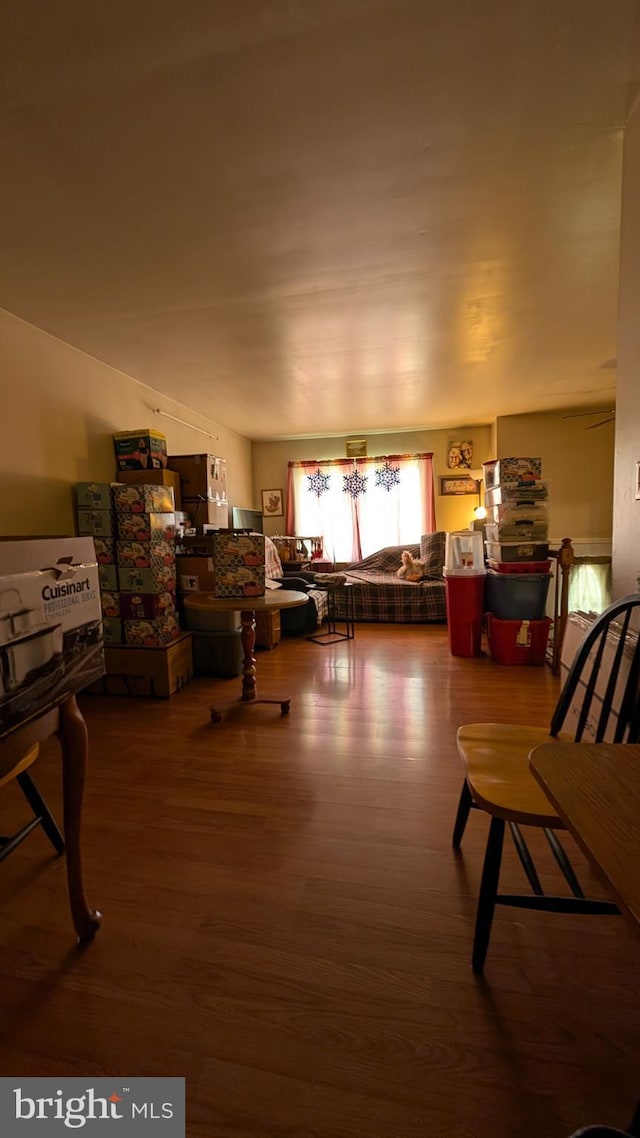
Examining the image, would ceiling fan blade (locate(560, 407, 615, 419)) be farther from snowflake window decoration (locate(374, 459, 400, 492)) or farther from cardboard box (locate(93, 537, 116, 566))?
cardboard box (locate(93, 537, 116, 566))

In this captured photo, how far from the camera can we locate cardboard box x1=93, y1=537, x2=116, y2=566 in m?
2.85

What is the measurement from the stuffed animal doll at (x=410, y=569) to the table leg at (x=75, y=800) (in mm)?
4438

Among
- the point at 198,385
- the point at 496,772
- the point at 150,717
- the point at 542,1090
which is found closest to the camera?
the point at 542,1090

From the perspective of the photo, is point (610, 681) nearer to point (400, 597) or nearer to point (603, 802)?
point (603, 802)

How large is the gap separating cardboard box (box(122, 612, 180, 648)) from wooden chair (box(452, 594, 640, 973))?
2.13 metres

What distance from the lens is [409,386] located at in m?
4.09

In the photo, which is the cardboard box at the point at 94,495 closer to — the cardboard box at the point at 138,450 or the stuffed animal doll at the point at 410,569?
the cardboard box at the point at 138,450

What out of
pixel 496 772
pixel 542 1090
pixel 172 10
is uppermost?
pixel 172 10

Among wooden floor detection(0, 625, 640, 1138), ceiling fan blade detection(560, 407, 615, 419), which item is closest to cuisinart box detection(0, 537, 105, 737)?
wooden floor detection(0, 625, 640, 1138)

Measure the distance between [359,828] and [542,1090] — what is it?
782mm

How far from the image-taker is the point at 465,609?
3.58 meters

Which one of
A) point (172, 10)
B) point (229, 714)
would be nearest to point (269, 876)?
point (229, 714)

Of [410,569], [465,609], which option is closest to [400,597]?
[410,569]

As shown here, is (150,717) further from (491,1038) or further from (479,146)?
(479,146)
